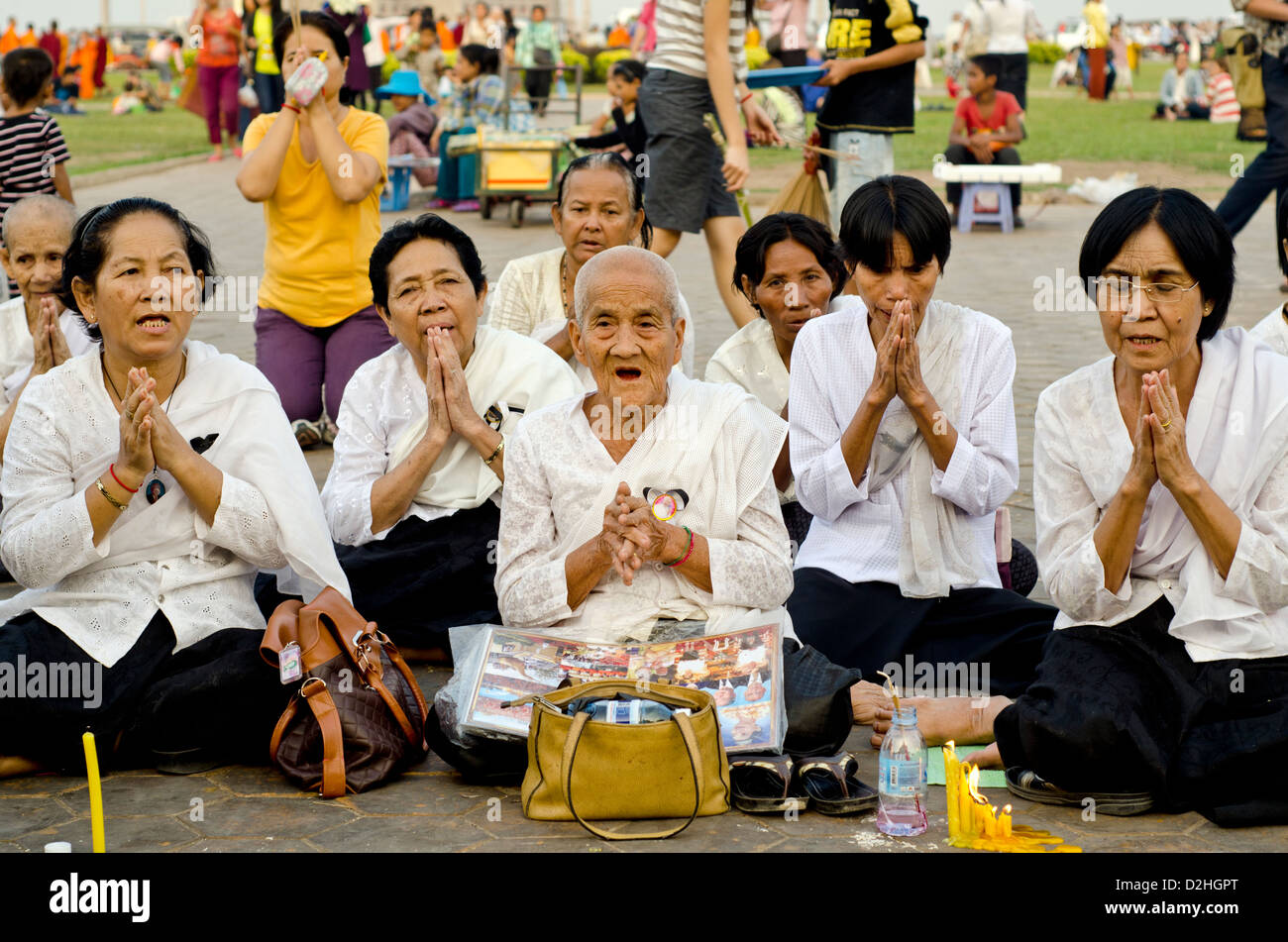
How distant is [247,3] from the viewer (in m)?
18.9

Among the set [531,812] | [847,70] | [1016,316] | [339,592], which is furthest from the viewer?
[1016,316]

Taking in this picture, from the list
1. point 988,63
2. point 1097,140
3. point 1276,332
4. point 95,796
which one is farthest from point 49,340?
point 1097,140

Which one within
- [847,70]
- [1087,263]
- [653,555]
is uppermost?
[847,70]

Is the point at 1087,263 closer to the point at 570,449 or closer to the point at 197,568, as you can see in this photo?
the point at 570,449

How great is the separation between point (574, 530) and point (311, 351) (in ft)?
12.0

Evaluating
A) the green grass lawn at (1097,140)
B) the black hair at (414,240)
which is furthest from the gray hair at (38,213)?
the green grass lawn at (1097,140)

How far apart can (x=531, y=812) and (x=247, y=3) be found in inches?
671

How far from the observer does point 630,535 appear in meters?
3.88

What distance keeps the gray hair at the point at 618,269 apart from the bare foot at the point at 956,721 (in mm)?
1233

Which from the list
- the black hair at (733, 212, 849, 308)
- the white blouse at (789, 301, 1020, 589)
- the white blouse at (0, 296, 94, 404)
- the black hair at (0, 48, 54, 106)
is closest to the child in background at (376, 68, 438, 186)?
the black hair at (0, 48, 54, 106)

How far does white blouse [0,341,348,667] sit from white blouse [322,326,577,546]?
733 mm

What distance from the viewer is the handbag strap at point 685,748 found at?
3529 mm

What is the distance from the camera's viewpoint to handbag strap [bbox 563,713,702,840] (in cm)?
353

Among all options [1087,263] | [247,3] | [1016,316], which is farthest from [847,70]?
[247,3]
